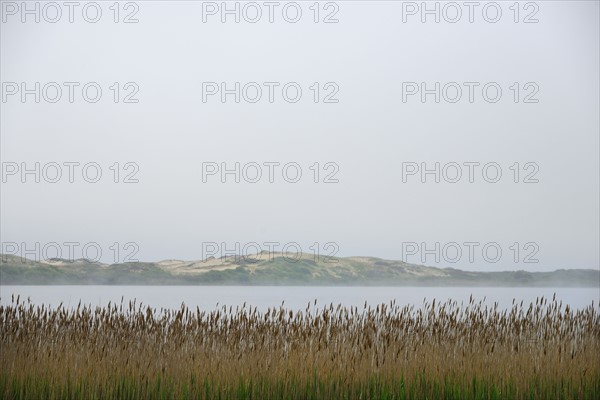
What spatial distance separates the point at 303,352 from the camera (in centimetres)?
862

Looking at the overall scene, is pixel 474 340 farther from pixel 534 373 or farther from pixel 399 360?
pixel 399 360

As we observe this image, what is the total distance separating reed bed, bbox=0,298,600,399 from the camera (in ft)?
25.5

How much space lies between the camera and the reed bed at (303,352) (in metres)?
7.76

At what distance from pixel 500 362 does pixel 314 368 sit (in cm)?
256

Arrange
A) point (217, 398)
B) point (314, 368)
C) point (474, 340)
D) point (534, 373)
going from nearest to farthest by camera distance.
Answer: point (217, 398)
point (314, 368)
point (534, 373)
point (474, 340)

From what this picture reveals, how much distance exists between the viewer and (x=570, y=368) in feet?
27.6

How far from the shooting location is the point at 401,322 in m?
10.2

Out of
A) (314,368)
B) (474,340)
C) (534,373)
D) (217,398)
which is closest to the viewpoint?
(217,398)

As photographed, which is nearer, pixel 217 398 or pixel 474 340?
pixel 217 398

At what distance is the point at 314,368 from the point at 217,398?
1238 millimetres

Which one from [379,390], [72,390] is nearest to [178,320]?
[72,390]

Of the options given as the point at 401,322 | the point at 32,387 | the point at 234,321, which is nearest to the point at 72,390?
the point at 32,387

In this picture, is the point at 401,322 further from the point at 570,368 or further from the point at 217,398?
the point at 217,398

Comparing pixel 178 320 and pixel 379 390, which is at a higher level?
pixel 178 320
